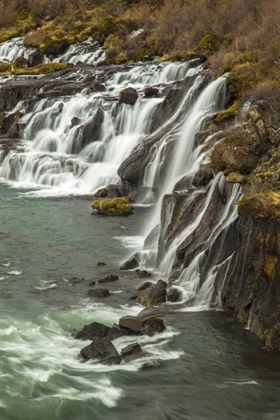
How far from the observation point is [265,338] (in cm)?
1378

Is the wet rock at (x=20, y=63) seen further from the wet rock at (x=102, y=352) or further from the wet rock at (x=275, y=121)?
the wet rock at (x=102, y=352)

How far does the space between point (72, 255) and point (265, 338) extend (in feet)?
32.4

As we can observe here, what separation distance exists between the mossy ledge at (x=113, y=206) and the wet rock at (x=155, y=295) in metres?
11.3

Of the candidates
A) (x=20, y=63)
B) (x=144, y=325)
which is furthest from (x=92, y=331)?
(x=20, y=63)

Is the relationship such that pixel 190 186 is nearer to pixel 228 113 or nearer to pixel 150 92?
pixel 228 113

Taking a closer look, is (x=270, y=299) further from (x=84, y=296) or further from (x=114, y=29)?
(x=114, y=29)

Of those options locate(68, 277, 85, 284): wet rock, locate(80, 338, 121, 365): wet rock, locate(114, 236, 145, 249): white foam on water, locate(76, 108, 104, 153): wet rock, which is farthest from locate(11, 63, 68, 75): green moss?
locate(80, 338, 121, 365): wet rock

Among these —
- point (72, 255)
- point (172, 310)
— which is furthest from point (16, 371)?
point (72, 255)

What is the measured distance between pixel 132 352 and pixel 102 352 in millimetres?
679

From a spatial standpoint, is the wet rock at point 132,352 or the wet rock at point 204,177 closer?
the wet rock at point 132,352

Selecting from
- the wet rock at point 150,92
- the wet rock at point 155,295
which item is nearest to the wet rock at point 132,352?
Result: the wet rock at point 155,295

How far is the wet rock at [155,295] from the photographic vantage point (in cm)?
1661

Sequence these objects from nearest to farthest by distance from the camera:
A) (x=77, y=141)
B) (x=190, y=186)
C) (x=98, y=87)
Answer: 1. (x=190, y=186)
2. (x=77, y=141)
3. (x=98, y=87)

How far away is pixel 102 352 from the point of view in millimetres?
12883
